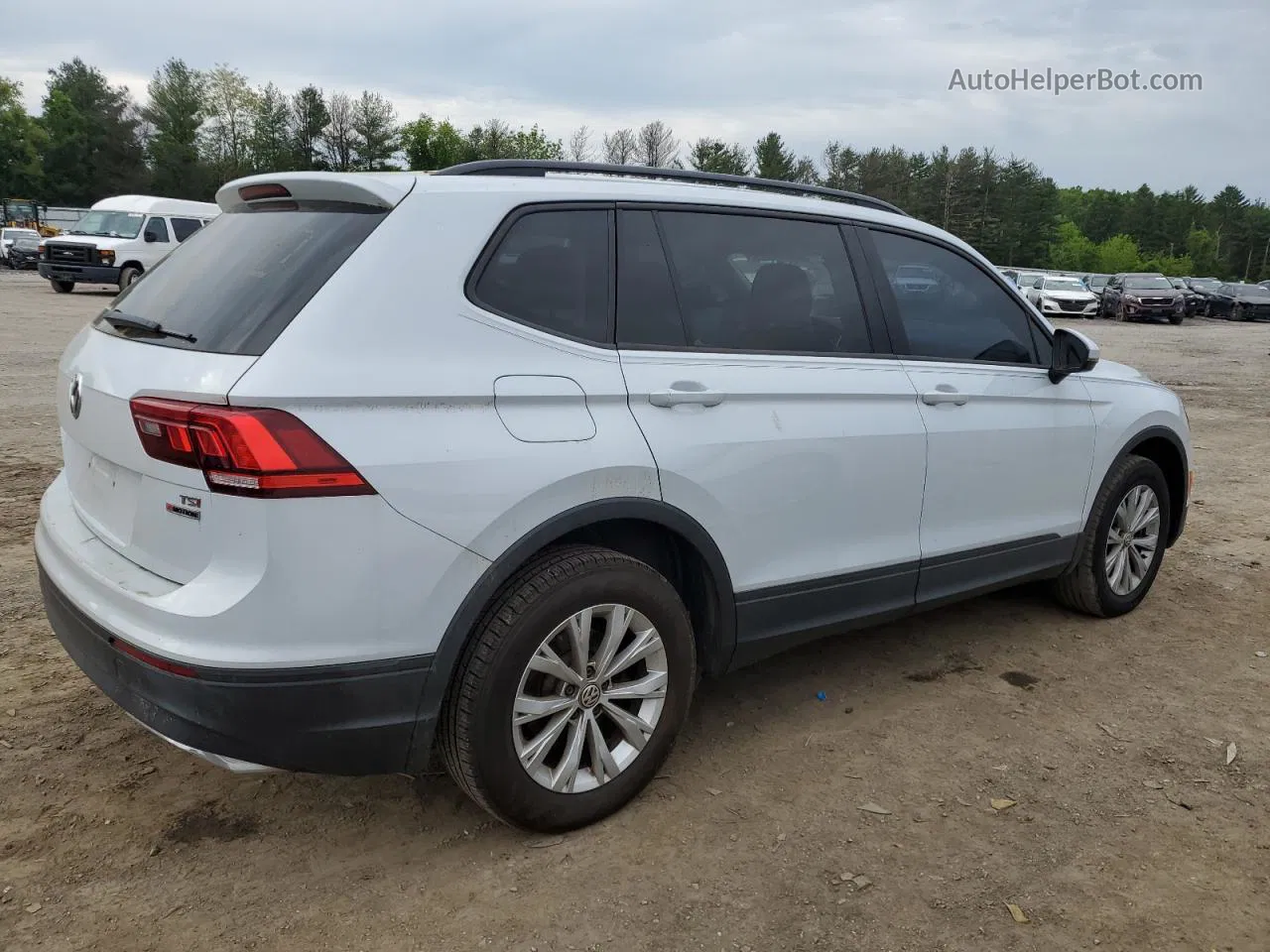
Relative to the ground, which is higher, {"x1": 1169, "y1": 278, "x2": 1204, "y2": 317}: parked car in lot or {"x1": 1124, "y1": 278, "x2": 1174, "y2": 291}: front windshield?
{"x1": 1124, "y1": 278, "x2": 1174, "y2": 291}: front windshield

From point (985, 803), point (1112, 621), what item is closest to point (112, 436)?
point (985, 803)

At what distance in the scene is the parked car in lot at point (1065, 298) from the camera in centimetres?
3341

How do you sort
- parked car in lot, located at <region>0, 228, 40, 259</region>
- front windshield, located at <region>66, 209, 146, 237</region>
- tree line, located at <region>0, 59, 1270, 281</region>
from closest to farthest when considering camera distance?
1. front windshield, located at <region>66, 209, 146, 237</region>
2. parked car in lot, located at <region>0, 228, 40, 259</region>
3. tree line, located at <region>0, 59, 1270, 281</region>

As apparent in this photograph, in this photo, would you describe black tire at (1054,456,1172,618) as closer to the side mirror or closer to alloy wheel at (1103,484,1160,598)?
alloy wheel at (1103,484,1160,598)

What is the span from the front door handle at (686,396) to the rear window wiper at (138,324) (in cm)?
123

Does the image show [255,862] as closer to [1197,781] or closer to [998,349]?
[1197,781]

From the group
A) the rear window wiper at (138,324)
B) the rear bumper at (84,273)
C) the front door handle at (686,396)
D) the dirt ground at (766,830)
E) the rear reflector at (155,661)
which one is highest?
the rear window wiper at (138,324)

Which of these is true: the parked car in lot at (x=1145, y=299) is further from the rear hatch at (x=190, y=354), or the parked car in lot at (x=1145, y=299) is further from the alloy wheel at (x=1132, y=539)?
the rear hatch at (x=190, y=354)

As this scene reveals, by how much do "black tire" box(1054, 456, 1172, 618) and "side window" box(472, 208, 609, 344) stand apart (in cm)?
276

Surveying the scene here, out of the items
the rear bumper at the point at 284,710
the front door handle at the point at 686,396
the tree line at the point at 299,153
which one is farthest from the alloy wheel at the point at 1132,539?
the tree line at the point at 299,153

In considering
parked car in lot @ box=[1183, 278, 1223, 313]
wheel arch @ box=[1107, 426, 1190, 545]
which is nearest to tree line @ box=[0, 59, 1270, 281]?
parked car in lot @ box=[1183, 278, 1223, 313]

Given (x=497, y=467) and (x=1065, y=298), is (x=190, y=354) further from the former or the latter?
(x=1065, y=298)

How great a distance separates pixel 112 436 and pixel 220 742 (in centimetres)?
Result: 85

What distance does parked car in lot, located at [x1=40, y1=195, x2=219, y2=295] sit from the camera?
2342 centimetres
